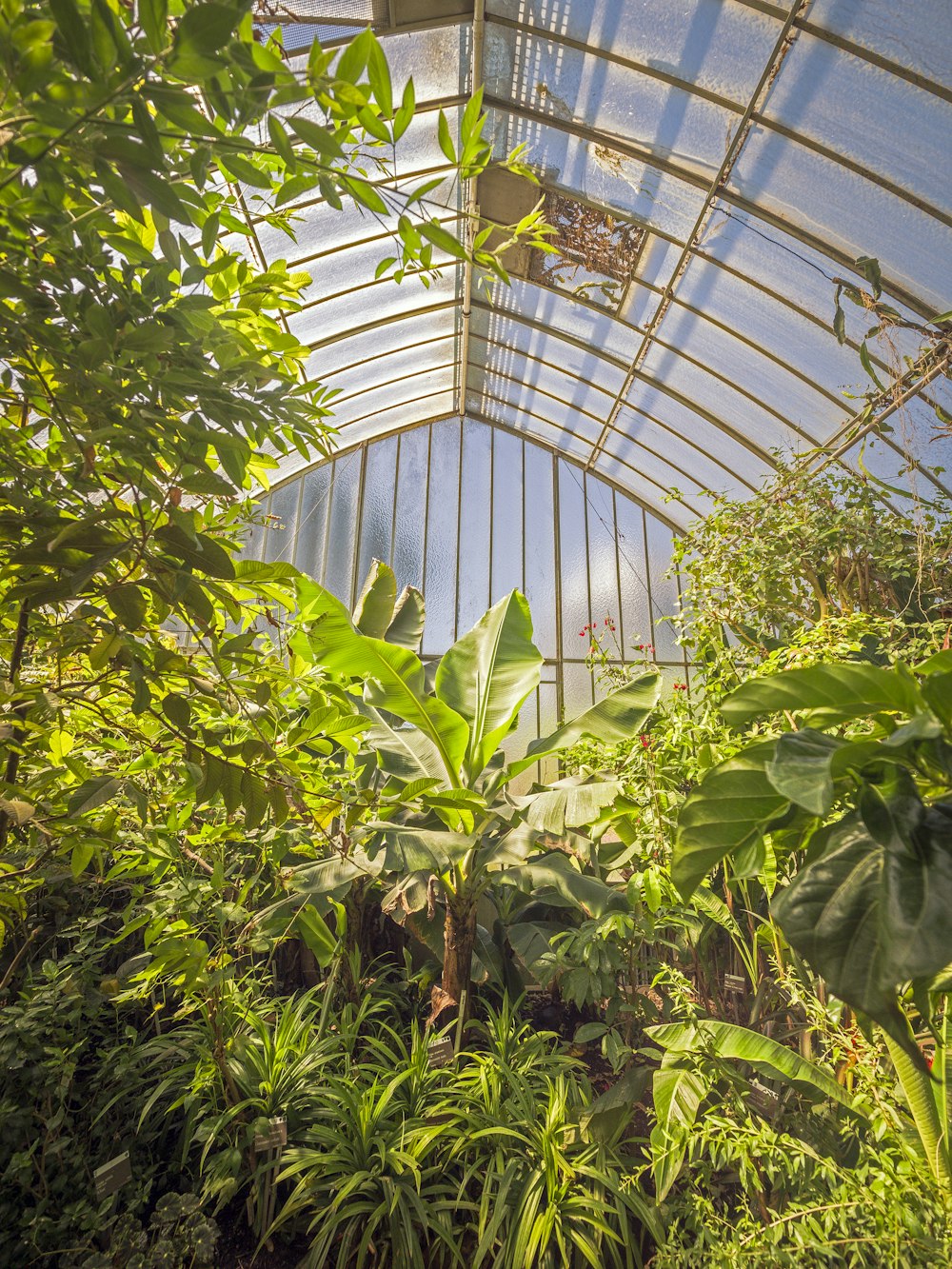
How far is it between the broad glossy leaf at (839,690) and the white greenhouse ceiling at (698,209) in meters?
2.03

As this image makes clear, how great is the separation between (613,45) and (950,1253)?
5542 mm

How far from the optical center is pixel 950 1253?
49.4 inches

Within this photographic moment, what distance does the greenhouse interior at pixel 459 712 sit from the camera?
69 centimetres

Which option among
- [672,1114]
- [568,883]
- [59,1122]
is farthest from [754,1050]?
[59,1122]

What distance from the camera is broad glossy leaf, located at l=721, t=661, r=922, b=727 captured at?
2.24ft

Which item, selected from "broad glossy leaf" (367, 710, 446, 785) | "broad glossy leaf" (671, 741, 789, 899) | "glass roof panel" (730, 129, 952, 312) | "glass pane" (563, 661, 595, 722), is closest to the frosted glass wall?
"glass pane" (563, 661, 595, 722)

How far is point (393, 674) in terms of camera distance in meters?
2.74

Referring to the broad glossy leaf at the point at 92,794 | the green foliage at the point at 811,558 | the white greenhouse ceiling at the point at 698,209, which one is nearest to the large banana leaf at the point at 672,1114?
the broad glossy leaf at the point at 92,794

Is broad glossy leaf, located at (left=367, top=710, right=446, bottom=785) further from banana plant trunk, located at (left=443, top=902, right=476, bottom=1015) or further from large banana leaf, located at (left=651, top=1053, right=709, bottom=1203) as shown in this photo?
large banana leaf, located at (left=651, top=1053, right=709, bottom=1203)

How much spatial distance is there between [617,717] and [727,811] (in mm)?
Answer: 2185

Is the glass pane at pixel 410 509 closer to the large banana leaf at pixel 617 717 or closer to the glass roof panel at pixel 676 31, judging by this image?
the glass roof panel at pixel 676 31

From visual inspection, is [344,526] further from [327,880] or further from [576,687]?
[327,880]

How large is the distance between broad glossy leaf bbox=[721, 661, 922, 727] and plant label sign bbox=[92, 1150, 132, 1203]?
7.13 ft

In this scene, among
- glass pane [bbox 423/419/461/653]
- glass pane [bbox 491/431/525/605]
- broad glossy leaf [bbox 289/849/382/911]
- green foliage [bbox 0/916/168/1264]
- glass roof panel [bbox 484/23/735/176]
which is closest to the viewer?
green foliage [bbox 0/916/168/1264]
